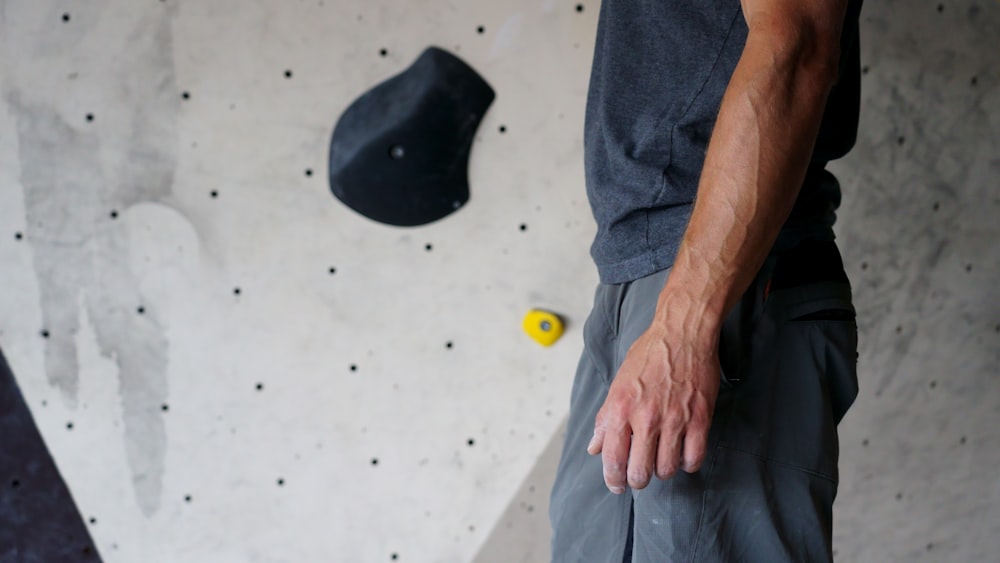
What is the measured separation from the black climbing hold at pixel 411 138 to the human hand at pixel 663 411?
2.28 ft

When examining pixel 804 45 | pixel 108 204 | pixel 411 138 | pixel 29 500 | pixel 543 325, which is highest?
pixel 804 45

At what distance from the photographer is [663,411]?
70cm

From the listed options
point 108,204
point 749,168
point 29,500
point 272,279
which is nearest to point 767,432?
point 749,168

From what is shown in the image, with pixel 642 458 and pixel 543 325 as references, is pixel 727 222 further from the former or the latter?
pixel 543 325

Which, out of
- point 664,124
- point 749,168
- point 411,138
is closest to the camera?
point 749,168

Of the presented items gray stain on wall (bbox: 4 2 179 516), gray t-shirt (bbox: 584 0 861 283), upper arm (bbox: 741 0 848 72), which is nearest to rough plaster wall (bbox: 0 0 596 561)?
gray stain on wall (bbox: 4 2 179 516)

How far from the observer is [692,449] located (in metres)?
0.70

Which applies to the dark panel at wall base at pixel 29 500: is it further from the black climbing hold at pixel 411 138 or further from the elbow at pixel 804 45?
the elbow at pixel 804 45

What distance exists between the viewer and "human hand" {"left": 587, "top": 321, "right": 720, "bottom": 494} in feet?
2.28

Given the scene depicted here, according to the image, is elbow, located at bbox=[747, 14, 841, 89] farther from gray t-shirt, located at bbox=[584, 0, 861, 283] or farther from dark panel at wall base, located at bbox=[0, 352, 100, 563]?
dark panel at wall base, located at bbox=[0, 352, 100, 563]

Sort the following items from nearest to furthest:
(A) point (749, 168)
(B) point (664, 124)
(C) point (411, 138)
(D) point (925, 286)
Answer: (A) point (749, 168) < (B) point (664, 124) < (C) point (411, 138) < (D) point (925, 286)

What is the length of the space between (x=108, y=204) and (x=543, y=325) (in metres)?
0.72

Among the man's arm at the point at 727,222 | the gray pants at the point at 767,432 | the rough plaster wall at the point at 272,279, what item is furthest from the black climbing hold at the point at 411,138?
the man's arm at the point at 727,222

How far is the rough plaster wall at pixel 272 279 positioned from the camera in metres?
1.28
